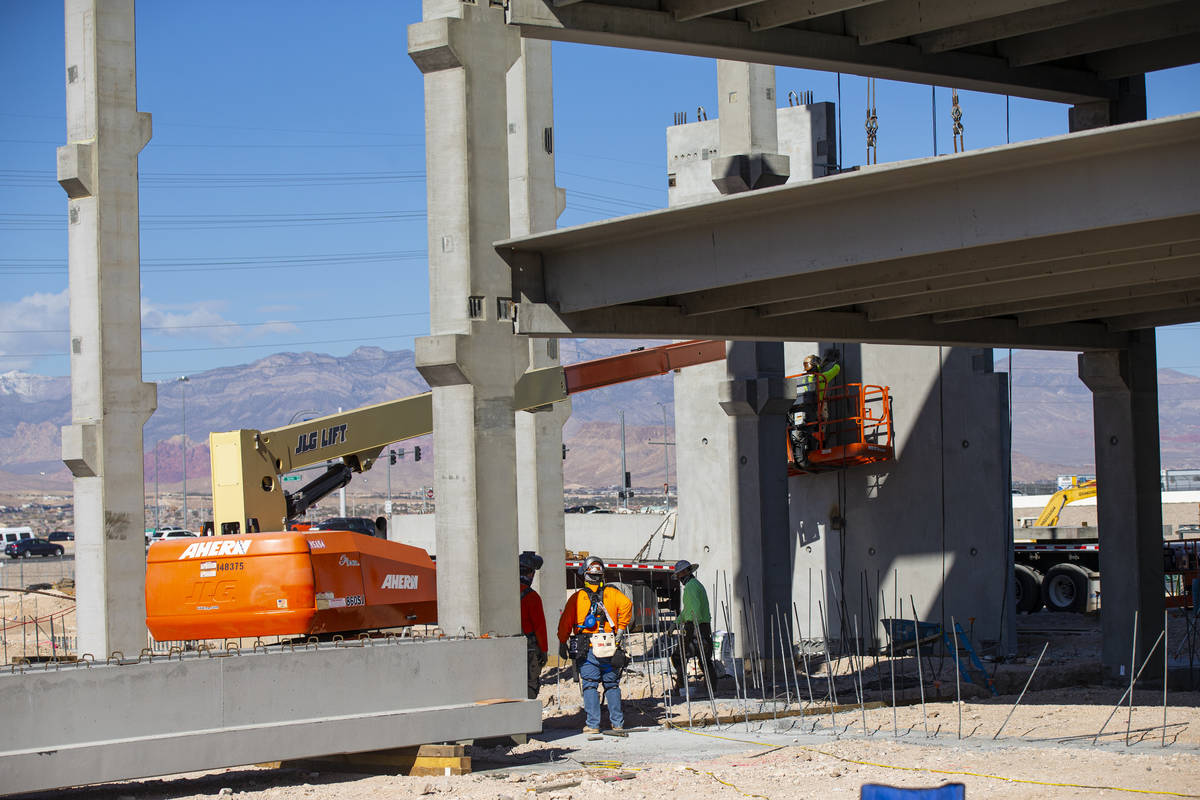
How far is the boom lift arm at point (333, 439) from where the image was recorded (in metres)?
18.2

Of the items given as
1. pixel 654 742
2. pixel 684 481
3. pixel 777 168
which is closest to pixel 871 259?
pixel 654 742

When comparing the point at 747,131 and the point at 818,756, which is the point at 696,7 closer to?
the point at 747,131

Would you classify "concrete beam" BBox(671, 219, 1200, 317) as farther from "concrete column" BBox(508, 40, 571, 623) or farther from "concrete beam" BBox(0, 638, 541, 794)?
"concrete column" BBox(508, 40, 571, 623)

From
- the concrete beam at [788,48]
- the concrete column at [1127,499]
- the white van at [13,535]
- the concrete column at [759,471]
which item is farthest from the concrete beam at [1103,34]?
the white van at [13,535]

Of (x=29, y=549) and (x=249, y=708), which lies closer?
(x=249, y=708)

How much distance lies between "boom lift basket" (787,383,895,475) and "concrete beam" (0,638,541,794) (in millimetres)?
10421

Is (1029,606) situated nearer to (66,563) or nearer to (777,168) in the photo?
(777,168)

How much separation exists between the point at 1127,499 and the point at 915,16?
749 cm

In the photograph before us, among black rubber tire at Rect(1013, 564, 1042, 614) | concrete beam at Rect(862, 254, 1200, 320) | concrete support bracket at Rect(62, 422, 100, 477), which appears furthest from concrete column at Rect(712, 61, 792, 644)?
black rubber tire at Rect(1013, 564, 1042, 614)

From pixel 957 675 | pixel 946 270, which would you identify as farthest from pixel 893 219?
pixel 957 675

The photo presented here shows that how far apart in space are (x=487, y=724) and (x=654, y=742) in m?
2.05

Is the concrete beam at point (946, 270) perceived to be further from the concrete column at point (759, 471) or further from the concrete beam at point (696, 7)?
the concrete column at point (759, 471)

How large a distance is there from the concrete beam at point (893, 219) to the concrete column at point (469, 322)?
0.56 meters

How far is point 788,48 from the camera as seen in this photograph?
15.9m
